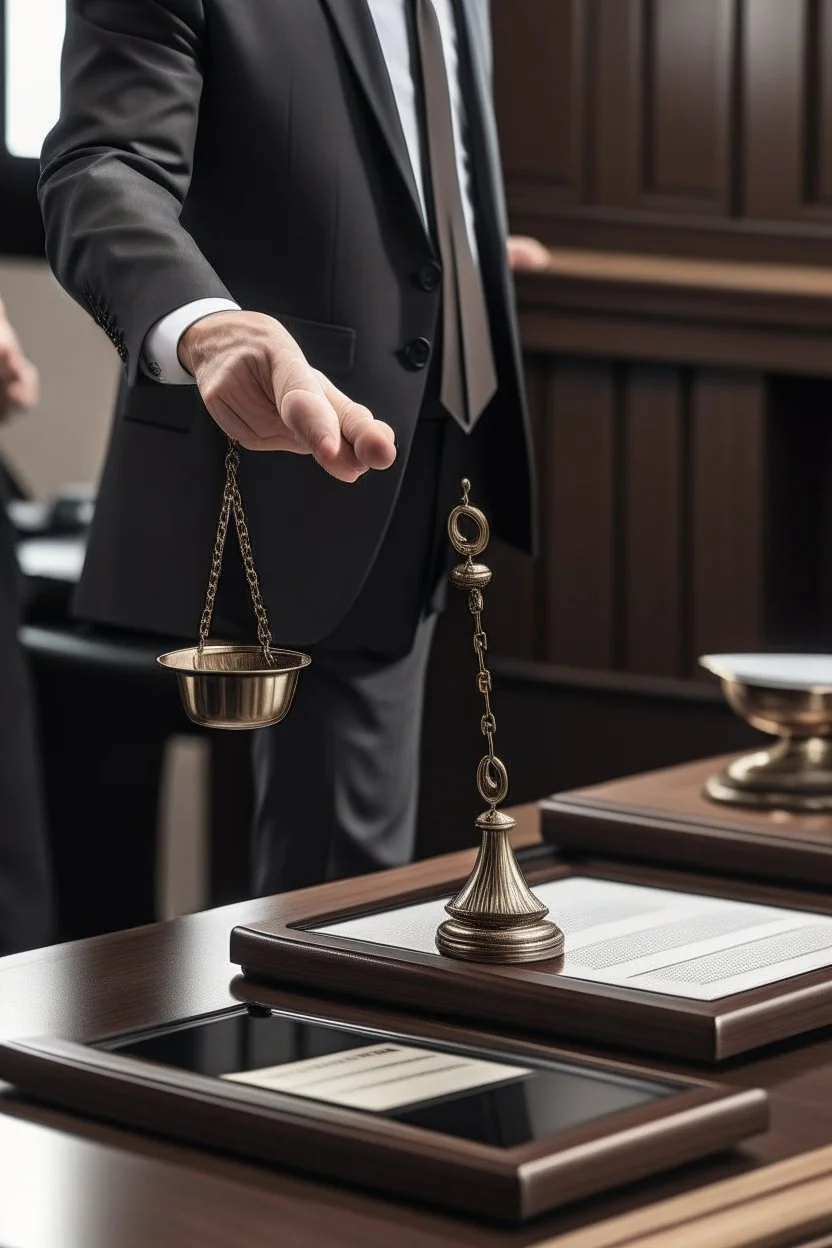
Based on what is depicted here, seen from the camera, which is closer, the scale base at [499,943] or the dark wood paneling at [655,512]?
the scale base at [499,943]

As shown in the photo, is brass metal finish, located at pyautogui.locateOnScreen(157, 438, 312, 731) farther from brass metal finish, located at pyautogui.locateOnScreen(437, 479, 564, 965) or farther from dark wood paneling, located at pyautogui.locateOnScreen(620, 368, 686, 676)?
dark wood paneling, located at pyautogui.locateOnScreen(620, 368, 686, 676)

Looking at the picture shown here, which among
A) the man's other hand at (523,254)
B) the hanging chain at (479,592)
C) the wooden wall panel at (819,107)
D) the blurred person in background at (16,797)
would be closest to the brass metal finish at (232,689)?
the hanging chain at (479,592)

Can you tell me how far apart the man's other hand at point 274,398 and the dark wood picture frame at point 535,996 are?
316mm

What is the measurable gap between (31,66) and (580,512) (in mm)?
1300

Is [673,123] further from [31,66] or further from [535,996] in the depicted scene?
[535,996]

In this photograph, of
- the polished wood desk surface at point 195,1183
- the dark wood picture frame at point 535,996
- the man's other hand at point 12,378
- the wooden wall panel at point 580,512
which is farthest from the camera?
the wooden wall panel at point 580,512

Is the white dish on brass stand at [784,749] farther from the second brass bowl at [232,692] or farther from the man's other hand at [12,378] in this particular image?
the man's other hand at [12,378]

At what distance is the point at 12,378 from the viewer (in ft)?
8.73

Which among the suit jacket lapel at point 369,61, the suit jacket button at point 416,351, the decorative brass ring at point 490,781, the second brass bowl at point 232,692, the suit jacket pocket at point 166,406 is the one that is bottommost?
the decorative brass ring at point 490,781

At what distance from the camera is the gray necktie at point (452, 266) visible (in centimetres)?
206

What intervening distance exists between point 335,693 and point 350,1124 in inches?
43.4

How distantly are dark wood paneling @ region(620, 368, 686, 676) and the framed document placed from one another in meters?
2.72

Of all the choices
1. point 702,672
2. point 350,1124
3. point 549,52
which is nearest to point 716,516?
point 702,672

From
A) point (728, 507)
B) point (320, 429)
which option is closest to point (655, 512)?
point (728, 507)
